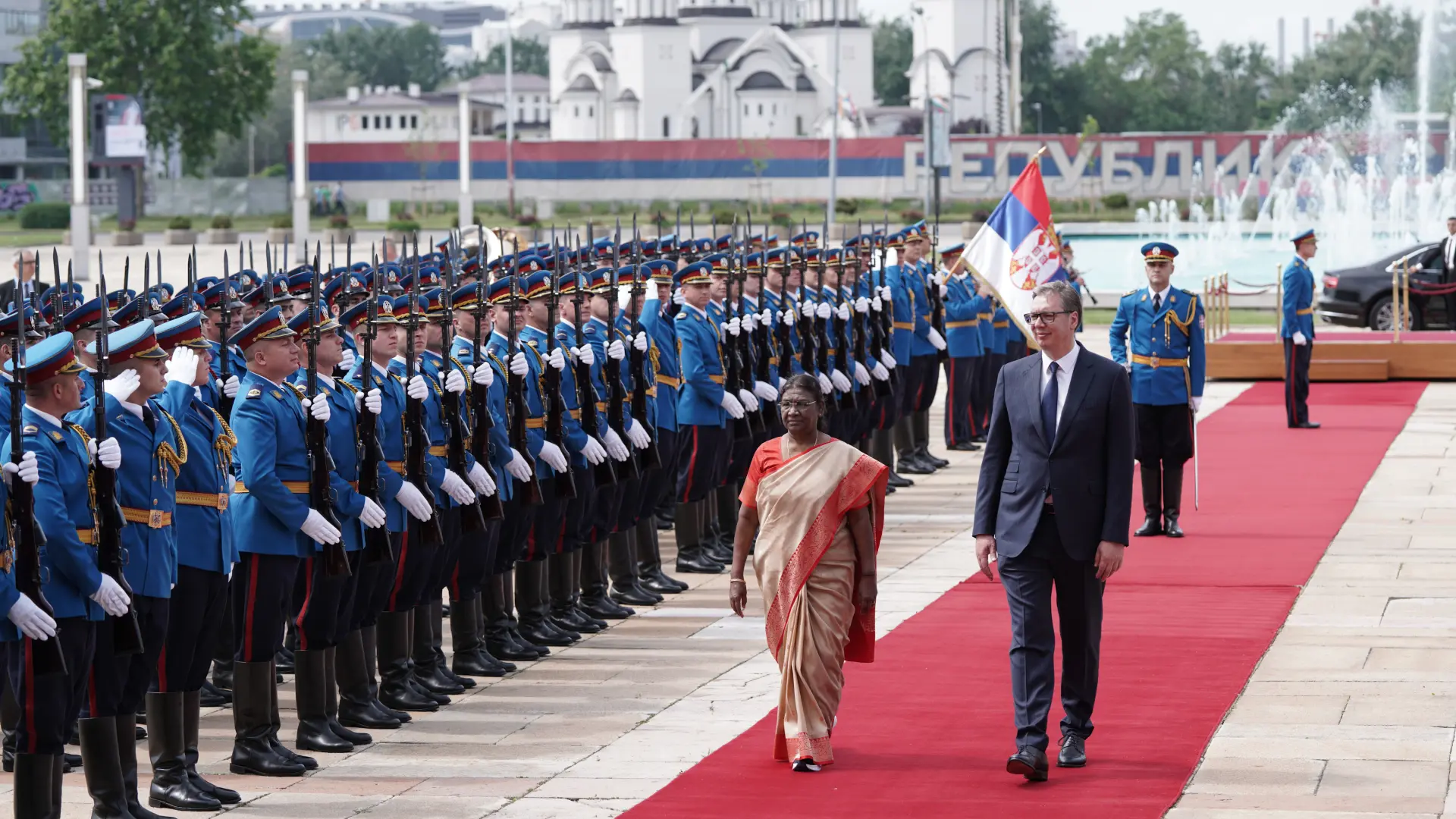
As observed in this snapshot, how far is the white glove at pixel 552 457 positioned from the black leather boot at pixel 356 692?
1.62 m

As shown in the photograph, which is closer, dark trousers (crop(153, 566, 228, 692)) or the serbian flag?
dark trousers (crop(153, 566, 228, 692))

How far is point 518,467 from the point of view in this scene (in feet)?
30.3

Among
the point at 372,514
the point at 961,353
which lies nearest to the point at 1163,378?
the point at 961,353

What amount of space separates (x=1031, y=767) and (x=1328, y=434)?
1170cm

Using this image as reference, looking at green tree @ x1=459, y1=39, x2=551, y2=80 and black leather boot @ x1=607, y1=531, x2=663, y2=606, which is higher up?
green tree @ x1=459, y1=39, x2=551, y2=80

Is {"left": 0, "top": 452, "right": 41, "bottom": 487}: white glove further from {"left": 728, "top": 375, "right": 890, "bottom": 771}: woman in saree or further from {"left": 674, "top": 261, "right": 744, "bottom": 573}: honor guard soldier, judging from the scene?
{"left": 674, "top": 261, "right": 744, "bottom": 573}: honor guard soldier

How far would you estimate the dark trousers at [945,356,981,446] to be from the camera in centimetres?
1720

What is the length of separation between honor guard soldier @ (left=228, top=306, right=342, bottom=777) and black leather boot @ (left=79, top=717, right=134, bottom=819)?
33.7 inches

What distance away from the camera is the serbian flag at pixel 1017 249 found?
1452 centimetres

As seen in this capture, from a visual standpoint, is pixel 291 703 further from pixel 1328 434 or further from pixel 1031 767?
A: pixel 1328 434

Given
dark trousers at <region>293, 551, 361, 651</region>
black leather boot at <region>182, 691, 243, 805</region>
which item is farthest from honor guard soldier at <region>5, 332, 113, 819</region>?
dark trousers at <region>293, 551, 361, 651</region>

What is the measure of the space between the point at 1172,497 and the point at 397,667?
5662 millimetres

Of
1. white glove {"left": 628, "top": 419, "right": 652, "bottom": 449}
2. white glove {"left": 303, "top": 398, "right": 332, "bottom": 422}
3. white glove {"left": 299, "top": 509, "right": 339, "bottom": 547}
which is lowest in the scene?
white glove {"left": 299, "top": 509, "right": 339, "bottom": 547}

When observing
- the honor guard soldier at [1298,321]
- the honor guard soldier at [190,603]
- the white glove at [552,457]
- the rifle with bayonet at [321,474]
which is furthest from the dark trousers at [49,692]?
the honor guard soldier at [1298,321]
